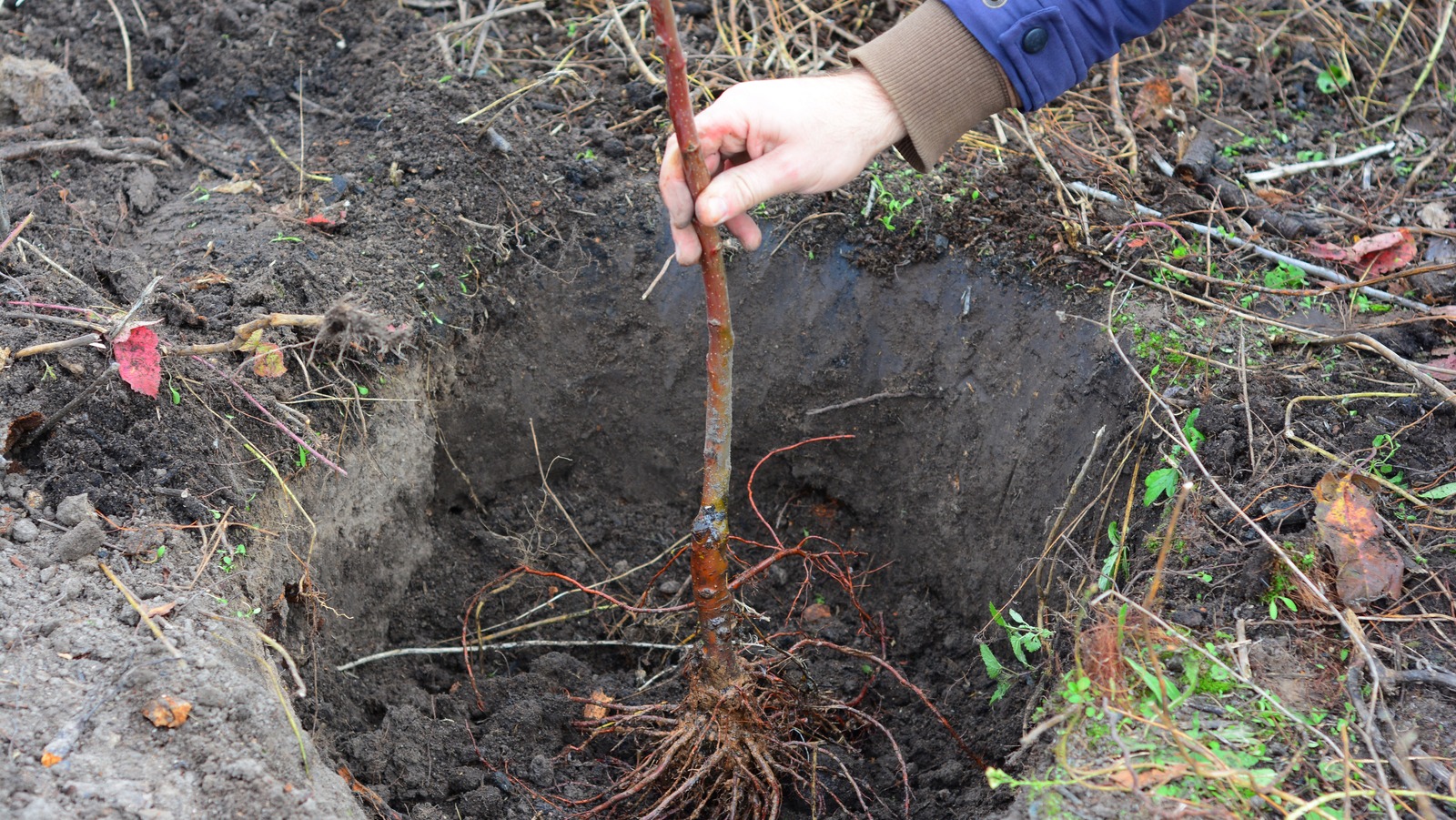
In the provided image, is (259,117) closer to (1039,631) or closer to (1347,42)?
(1039,631)

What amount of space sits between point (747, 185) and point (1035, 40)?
0.73 m

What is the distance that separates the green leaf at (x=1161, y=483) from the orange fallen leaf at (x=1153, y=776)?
668mm

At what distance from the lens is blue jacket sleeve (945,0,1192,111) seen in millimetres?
1999

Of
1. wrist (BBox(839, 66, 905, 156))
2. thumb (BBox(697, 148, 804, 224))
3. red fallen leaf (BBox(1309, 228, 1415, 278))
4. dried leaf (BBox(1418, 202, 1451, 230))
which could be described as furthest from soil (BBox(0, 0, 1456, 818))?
thumb (BBox(697, 148, 804, 224))

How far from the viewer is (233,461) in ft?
6.92

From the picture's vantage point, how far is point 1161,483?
206 centimetres

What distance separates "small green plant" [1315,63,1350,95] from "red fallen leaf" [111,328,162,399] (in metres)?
3.58

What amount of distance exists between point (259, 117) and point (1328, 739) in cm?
330

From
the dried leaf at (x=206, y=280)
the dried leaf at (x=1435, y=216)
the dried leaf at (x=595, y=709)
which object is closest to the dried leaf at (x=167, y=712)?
the dried leaf at (x=595, y=709)

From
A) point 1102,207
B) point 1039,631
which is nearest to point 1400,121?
point 1102,207

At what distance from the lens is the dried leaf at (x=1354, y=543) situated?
1809 millimetres

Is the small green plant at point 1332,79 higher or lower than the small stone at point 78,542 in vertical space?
lower

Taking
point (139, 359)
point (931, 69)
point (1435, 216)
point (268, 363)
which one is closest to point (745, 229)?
point (931, 69)

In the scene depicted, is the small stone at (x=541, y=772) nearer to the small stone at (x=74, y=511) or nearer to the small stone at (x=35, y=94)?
the small stone at (x=74, y=511)
